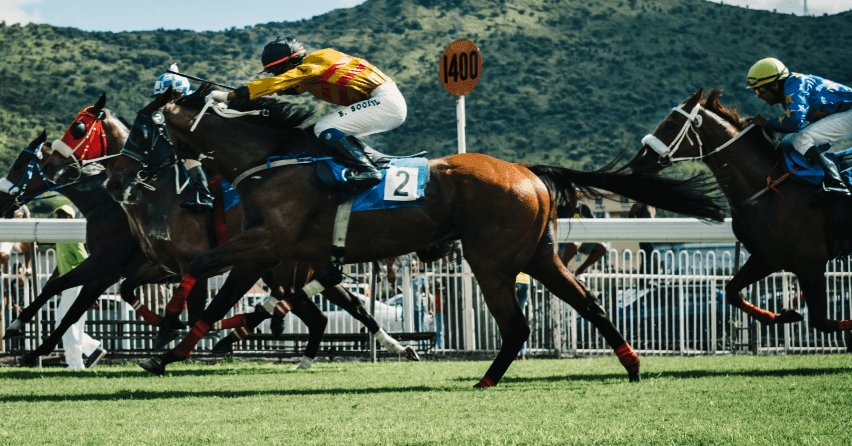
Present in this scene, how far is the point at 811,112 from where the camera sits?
7504 mm

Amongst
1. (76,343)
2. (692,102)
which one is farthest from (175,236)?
(692,102)

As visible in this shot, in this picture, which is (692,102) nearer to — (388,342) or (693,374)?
(693,374)

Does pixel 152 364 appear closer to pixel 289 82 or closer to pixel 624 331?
pixel 289 82

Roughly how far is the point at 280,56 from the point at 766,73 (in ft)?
13.0

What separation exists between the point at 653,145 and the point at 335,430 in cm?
425

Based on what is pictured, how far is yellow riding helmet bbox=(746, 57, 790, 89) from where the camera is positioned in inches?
296

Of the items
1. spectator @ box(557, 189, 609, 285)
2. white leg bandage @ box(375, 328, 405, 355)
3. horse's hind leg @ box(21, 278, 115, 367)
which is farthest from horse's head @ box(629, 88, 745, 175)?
horse's hind leg @ box(21, 278, 115, 367)

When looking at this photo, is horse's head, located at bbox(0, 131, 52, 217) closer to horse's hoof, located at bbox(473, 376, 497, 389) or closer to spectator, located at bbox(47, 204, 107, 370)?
spectator, located at bbox(47, 204, 107, 370)

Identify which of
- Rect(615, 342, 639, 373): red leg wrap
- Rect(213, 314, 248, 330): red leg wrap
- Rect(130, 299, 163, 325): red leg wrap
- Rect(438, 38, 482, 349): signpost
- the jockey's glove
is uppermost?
Rect(438, 38, 482, 349): signpost

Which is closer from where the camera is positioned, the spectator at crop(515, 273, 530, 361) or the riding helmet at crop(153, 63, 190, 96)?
the riding helmet at crop(153, 63, 190, 96)

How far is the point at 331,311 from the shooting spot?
36.4ft

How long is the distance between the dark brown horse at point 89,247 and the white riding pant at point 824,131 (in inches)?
219

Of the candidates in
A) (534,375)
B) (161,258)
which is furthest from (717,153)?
(161,258)

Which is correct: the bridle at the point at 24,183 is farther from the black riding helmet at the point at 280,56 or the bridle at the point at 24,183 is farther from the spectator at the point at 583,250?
the spectator at the point at 583,250
